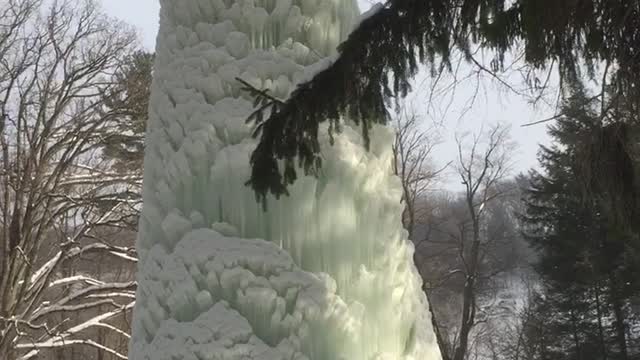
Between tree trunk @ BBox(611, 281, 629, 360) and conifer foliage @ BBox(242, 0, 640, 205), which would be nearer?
conifer foliage @ BBox(242, 0, 640, 205)

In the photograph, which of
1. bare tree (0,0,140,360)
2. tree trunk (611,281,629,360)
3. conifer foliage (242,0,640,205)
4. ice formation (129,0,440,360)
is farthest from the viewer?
tree trunk (611,281,629,360)

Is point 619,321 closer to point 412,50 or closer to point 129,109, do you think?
point 129,109

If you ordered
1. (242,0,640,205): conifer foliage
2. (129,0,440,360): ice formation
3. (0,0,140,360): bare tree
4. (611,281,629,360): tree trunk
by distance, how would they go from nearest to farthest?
(242,0,640,205): conifer foliage, (129,0,440,360): ice formation, (0,0,140,360): bare tree, (611,281,629,360): tree trunk

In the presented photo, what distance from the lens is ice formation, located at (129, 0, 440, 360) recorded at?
2.07 m

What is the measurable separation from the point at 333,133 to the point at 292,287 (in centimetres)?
57

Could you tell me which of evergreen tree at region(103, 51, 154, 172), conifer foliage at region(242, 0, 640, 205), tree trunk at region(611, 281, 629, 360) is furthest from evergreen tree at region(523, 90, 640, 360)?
conifer foliage at region(242, 0, 640, 205)

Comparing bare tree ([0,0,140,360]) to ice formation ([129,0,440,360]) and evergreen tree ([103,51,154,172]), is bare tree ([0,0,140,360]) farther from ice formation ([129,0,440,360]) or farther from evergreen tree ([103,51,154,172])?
ice formation ([129,0,440,360])

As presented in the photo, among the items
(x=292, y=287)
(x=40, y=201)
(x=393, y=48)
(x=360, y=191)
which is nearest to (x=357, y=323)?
(x=292, y=287)

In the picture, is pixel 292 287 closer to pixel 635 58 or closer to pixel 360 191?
pixel 360 191

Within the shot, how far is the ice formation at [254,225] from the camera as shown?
207 centimetres

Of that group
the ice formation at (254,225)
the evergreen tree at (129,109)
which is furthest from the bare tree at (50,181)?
the ice formation at (254,225)

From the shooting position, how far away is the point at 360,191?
2.33 m

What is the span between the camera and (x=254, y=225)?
2.20 metres

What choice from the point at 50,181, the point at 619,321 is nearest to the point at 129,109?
the point at 50,181
